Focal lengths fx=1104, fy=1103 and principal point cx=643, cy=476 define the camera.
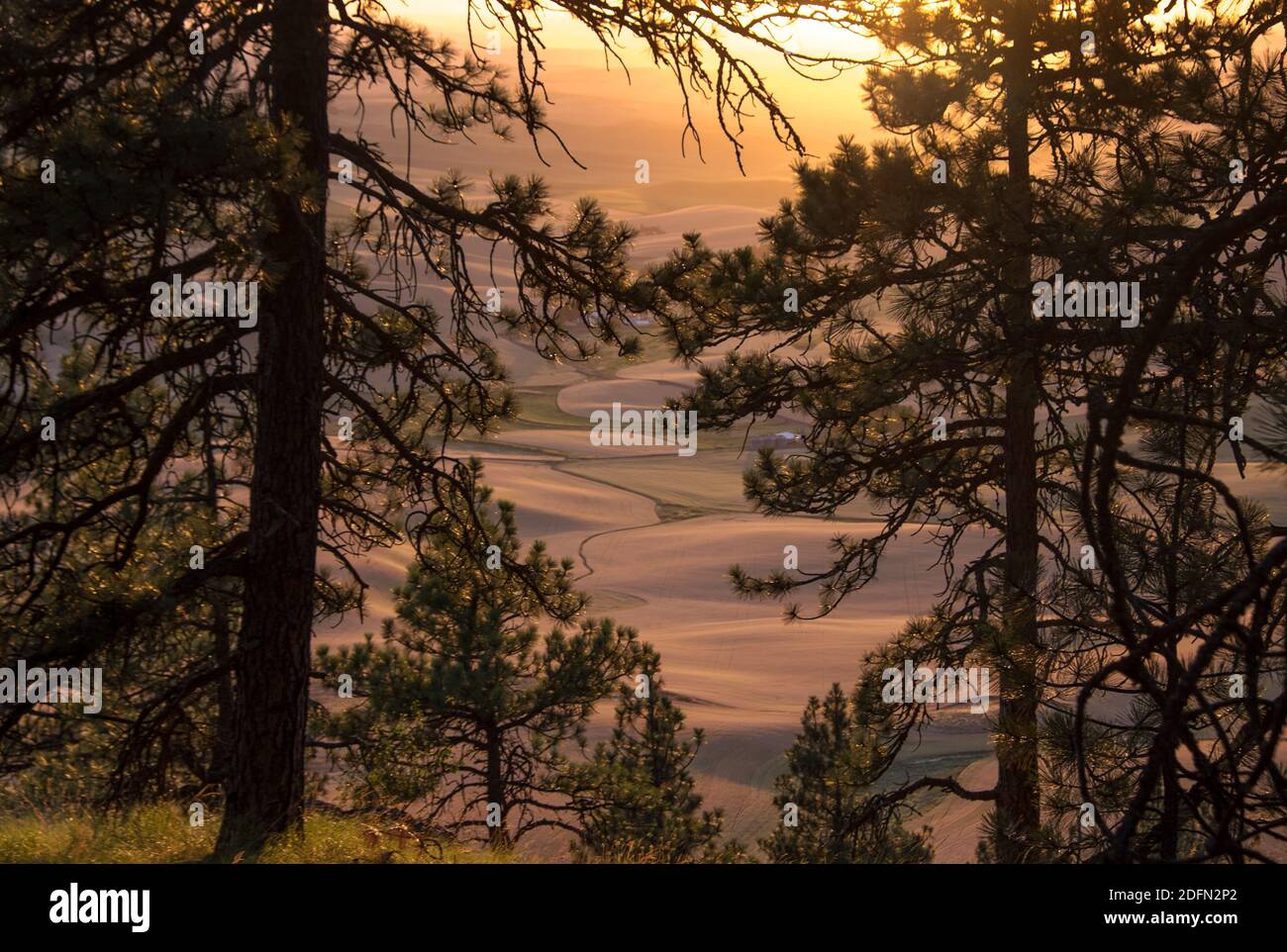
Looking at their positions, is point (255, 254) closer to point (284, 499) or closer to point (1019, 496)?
point (284, 499)

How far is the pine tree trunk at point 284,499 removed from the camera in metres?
5.61

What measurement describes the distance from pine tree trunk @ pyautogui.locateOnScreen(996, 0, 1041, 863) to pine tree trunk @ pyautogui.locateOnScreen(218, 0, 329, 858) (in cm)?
356

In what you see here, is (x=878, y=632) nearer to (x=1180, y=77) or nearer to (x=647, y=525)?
(x=647, y=525)

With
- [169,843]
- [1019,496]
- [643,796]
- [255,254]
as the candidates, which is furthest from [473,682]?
[255,254]

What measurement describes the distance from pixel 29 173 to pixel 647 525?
41214 millimetres

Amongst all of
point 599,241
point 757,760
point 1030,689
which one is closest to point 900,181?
point 599,241

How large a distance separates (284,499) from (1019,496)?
19.6 ft

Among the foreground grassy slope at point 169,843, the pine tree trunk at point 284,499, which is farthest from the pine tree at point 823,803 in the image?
the pine tree trunk at point 284,499

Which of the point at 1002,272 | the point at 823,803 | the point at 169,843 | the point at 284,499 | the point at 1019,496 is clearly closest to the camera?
the point at 169,843

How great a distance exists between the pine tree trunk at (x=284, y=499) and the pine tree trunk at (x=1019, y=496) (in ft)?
11.7

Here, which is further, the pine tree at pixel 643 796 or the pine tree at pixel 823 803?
the pine tree at pixel 823 803

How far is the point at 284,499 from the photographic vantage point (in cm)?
574

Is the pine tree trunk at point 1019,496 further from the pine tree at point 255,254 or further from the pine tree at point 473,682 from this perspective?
the pine tree at point 473,682

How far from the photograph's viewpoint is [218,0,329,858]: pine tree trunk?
5613 mm
